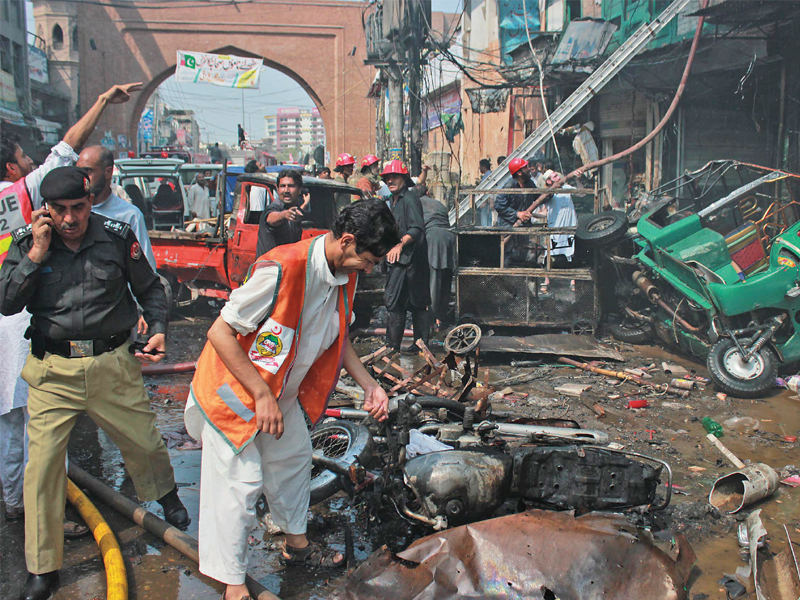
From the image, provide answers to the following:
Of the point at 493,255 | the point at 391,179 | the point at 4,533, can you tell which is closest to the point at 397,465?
the point at 4,533

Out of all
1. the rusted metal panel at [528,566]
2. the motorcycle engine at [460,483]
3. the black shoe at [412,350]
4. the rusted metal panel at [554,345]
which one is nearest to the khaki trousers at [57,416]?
the rusted metal panel at [528,566]

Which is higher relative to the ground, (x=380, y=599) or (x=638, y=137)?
(x=638, y=137)

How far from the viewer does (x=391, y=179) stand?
22.2 ft

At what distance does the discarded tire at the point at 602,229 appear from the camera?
732 centimetres

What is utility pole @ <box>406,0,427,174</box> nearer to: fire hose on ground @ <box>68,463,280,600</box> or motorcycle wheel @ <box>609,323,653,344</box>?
motorcycle wheel @ <box>609,323,653,344</box>

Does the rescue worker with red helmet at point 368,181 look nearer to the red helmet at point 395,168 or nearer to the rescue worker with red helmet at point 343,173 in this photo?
the rescue worker with red helmet at point 343,173

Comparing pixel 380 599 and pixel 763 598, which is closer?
pixel 380 599

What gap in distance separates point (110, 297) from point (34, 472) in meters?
0.83

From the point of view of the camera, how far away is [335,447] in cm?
395

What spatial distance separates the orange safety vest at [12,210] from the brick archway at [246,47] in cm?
2861

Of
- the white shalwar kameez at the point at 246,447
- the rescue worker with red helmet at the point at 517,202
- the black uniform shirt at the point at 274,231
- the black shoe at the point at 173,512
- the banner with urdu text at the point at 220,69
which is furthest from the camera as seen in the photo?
the banner with urdu text at the point at 220,69

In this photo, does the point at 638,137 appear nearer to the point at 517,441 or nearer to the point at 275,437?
the point at 517,441

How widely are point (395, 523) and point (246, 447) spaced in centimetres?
A: 122

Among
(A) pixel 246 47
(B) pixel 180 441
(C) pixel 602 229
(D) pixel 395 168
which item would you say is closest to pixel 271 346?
(B) pixel 180 441
